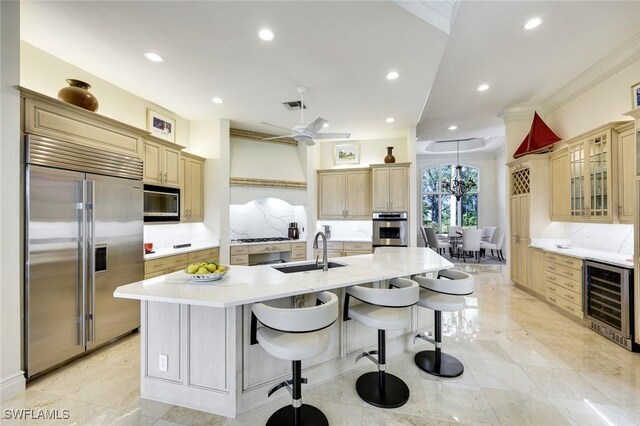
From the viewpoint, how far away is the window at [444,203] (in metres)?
9.77

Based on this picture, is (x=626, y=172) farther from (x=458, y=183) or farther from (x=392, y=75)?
(x=458, y=183)

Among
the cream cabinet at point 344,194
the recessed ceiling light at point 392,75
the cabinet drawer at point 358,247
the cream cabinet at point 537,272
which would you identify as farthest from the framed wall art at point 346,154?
the cream cabinet at point 537,272

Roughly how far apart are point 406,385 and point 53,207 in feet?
11.1

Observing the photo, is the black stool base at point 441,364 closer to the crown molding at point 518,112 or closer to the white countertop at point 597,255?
the white countertop at point 597,255

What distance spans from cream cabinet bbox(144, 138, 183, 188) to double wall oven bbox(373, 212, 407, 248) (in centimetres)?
365

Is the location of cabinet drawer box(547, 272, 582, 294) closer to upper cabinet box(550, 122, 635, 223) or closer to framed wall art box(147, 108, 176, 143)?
upper cabinet box(550, 122, 635, 223)

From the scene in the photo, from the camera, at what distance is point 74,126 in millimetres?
2695

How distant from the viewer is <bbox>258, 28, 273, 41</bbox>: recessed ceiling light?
2.51 meters

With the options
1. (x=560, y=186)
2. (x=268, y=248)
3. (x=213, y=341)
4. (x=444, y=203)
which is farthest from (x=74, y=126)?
(x=444, y=203)

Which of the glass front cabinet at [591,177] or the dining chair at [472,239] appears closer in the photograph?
the glass front cabinet at [591,177]

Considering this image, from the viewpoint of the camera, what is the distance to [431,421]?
74.2 inches

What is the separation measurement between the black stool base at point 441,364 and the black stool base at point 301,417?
111cm

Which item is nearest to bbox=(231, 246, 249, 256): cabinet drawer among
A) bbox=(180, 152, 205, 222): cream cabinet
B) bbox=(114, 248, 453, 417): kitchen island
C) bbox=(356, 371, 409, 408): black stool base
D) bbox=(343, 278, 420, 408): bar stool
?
bbox=(180, 152, 205, 222): cream cabinet

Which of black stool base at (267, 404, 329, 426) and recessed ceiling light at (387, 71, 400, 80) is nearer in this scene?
black stool base at (267, 404, 329, 426)
